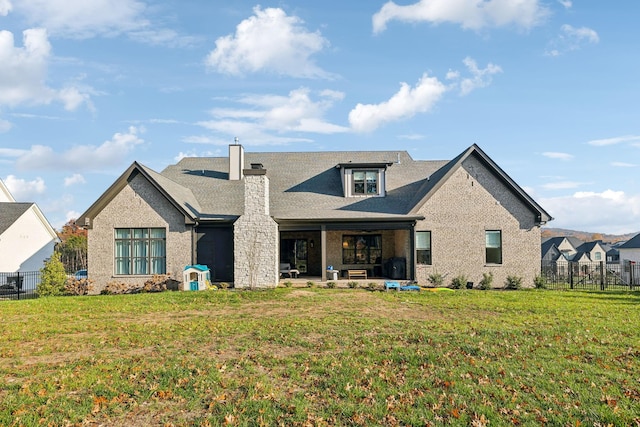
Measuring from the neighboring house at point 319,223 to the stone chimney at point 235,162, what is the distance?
6.60ft

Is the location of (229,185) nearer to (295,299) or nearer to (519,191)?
(295,299)

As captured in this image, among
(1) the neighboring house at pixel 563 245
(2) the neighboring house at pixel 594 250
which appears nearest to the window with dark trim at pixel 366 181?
(1) the neighboring house at pixel 563 245

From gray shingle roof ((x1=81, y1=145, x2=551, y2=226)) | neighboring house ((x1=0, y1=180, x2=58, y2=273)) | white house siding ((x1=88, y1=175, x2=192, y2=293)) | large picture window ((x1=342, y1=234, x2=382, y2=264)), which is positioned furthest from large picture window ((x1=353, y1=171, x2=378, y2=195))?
neighboring house ((x1=0, y1=180, x2=58, y2=273))

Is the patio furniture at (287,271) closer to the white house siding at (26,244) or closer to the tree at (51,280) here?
the tree at (51,280)

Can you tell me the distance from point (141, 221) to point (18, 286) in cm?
652

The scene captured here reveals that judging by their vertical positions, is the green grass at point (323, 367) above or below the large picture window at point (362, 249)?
below

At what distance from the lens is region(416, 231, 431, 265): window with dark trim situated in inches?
816

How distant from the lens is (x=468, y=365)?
7.41m

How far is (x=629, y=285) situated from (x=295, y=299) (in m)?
17.9

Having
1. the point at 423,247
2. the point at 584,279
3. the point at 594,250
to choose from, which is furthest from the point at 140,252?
the point at 594,250

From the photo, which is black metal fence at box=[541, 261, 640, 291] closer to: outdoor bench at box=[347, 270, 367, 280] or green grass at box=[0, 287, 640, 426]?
green grass at box=[0, 287, 640, 426]

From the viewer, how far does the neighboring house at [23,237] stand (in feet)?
90.0

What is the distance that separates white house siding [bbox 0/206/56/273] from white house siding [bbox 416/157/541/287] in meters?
26.0

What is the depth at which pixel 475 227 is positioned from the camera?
820 inches
